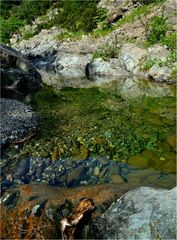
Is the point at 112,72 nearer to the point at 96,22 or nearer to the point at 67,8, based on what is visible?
the point at 96,22

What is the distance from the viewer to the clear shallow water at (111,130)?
9858 mm

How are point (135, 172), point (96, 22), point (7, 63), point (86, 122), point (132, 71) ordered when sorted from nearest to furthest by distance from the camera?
1. point (135, 172)
2. point (86, 122)
3. point (7, 63)
4. point (132, 71)
5. point (96, 22)

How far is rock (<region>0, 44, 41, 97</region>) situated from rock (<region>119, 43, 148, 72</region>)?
10.3 metres

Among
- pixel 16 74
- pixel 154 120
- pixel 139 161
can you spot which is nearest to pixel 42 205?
pixel 139 161

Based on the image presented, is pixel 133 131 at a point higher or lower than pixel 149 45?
lower

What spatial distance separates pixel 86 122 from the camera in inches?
521

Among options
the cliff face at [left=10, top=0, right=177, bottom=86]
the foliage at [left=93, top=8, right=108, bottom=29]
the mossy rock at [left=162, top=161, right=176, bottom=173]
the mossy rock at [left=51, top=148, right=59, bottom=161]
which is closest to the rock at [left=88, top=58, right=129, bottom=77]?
the cliff face at [left=10, top=0, right=177, bottom=86]

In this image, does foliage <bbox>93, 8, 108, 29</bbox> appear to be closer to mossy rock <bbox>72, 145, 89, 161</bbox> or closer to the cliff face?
the cliff face

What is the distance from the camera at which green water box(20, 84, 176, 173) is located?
10.0 meters

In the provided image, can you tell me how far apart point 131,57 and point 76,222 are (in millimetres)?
25998

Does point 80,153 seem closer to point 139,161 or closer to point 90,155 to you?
point 90,155

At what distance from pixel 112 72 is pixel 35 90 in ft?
34.7

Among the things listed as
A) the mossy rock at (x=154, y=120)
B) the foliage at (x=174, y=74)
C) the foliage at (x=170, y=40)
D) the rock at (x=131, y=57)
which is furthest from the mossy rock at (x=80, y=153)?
the foliage at (x=170, y=40)

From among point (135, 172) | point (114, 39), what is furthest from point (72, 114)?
point (114, 39)
